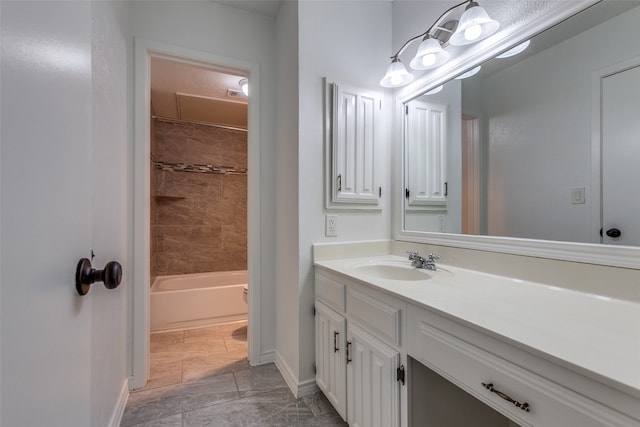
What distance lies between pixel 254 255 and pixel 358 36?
5.41 feet

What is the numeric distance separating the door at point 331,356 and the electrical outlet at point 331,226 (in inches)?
16.4

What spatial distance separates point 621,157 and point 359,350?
1.20 metres

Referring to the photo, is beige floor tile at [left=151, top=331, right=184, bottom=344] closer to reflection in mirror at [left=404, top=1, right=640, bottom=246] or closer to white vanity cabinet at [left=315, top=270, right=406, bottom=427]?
A: white vanity cabinet at [left=315, top=270, right=406, bottom=427]

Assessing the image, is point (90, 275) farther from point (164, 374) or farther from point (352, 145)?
point (164, 374)

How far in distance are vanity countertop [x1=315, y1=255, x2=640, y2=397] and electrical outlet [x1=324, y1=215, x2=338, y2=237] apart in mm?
489

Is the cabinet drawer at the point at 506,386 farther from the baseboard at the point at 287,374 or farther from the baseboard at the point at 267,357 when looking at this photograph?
the baseboard at the point at 267,357

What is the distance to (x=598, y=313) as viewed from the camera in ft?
2.73

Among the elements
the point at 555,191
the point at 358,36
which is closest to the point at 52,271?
the point at 555,191

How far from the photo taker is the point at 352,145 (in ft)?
5.97

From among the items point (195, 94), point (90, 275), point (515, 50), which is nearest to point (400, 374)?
point (90, 275)

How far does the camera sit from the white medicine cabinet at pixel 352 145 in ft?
5.76

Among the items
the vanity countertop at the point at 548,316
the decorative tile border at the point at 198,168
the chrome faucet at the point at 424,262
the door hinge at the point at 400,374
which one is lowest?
the door hinge at the point at 400,374

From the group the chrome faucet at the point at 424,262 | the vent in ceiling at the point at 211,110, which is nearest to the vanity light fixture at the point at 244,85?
the vent in ceiling at the point at 211,110

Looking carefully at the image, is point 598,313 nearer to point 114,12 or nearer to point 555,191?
point 555,191
